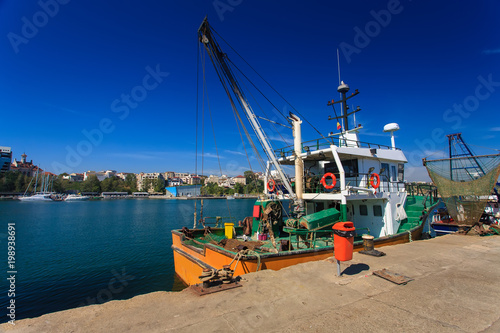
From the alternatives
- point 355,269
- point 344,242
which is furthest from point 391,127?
point 344,242

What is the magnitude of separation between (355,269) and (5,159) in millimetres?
182912

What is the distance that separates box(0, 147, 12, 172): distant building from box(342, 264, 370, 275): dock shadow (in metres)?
180

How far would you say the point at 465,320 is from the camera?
3.64 m

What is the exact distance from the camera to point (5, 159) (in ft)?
420

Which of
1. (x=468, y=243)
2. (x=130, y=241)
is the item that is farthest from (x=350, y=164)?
(x=130, y=241)

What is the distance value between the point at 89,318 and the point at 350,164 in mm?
12590

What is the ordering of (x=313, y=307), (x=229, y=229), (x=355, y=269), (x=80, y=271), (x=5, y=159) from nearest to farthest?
1. (x=313, y=307)
2. (x=355, y=269)
3. (x=229, y=229)
4. (x=80, y=271)
5. (x=5, y=159)

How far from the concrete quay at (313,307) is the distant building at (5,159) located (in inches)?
7011

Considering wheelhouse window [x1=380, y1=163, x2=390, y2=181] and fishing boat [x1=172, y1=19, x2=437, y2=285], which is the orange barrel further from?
wheelhouse window [x1=380, y1=163, x2=390, y2=181]

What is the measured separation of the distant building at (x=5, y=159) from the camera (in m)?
126

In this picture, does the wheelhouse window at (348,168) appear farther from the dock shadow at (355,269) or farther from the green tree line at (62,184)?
the green tree line at (62,184)

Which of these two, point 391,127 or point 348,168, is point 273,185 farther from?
point 391,127

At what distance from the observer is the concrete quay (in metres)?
3.43

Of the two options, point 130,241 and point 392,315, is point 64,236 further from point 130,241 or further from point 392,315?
point 392,315
